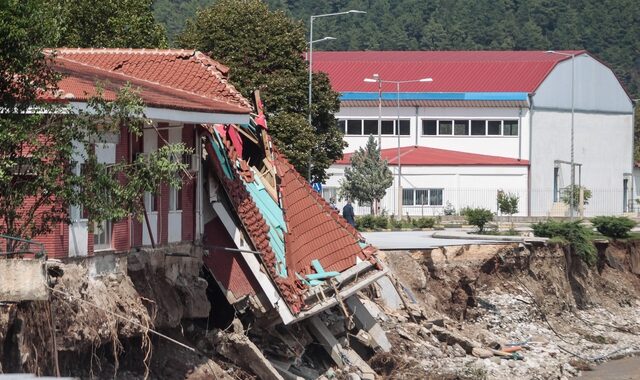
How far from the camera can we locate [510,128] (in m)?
87.2

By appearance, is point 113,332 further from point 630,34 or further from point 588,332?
point 630,34

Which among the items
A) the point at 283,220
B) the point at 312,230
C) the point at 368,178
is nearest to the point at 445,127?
the point at 368,178

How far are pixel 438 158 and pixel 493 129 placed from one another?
4.88 m

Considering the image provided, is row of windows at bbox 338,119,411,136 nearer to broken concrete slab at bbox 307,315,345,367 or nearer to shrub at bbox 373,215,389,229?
shrub at bbox 373,215,389,229

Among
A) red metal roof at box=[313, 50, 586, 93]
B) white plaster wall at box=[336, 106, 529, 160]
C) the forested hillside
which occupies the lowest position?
white plaster wall at box=[336, 106, 529, 160]

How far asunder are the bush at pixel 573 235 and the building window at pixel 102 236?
27.2 metres

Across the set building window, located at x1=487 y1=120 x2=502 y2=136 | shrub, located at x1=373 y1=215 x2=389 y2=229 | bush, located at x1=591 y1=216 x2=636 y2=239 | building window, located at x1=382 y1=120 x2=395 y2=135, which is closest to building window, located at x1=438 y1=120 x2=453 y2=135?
building window, located at x1=487 y1=120 x2=502 y2=136

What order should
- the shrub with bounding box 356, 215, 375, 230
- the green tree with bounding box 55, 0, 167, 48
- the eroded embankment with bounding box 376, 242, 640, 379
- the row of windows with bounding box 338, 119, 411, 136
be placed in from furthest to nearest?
the row of windows with bounding box 338, 119, 411, 136
the shrub with bounding box 356, 215, 375, 230
the green tree with bounding box 55, 0, 167, 48
the eroded embankment with bounding box 376, 242, 640, 379

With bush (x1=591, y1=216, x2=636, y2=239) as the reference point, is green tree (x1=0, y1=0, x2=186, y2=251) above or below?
above

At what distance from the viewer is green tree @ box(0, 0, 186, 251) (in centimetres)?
1811

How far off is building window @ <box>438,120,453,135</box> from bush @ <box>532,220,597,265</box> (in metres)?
41.2

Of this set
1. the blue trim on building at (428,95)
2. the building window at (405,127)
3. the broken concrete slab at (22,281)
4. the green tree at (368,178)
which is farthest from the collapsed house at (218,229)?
the building window at (405,127)

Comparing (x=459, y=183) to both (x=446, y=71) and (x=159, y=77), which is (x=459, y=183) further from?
(x=159, y=77)

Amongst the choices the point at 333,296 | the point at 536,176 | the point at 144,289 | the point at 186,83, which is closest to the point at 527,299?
the point at 333,296
